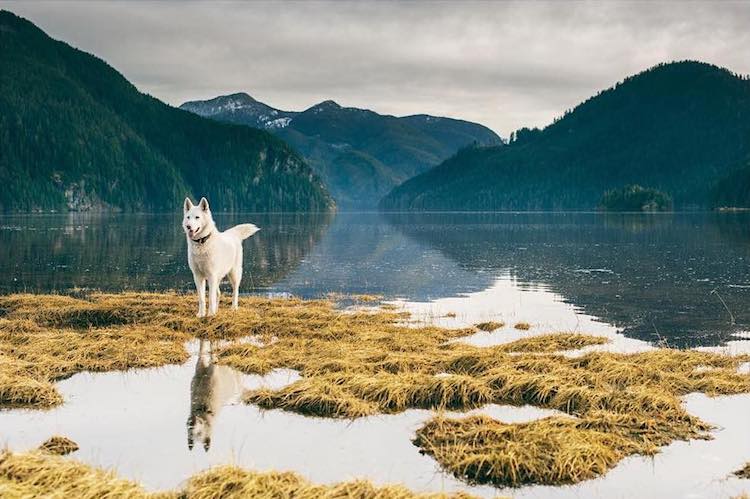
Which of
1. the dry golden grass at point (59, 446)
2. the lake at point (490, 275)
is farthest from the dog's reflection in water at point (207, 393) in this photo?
the lake at point (490, 275)

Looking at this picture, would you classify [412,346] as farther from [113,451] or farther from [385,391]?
[113,451]

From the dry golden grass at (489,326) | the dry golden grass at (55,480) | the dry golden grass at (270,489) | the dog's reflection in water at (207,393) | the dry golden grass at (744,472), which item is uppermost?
the dry golden grass at (55,480)

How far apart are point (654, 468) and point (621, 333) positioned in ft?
35.7

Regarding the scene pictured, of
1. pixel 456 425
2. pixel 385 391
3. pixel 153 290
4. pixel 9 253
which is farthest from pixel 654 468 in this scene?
pixel 9 253

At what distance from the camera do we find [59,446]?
868 cm

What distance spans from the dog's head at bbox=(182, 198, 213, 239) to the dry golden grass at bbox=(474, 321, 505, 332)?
8110 millimetres

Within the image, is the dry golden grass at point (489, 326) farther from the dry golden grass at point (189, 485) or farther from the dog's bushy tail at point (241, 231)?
the dry golden grass at point (189, 485)

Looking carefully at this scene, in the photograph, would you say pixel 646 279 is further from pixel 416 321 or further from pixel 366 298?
pixel 416 321

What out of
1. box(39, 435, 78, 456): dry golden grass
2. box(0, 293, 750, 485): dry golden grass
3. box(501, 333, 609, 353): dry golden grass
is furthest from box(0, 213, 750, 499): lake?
box(501, 333, 609, 353): dry golden grass

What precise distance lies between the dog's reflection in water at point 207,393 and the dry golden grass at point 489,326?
26.3ft

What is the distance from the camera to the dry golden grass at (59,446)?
28.0 ft

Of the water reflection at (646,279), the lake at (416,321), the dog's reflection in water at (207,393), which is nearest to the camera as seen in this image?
the lake at (416,321)

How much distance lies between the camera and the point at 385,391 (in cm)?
1122

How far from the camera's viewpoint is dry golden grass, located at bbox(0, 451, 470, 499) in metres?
6.93
